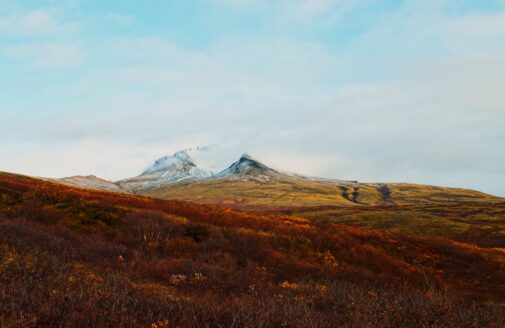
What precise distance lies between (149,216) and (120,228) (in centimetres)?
236

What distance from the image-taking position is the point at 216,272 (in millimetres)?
12562

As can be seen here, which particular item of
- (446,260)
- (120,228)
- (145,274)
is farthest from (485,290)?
(120,228)

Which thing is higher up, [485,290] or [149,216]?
[149,216]

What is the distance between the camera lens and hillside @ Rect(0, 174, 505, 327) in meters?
6.35

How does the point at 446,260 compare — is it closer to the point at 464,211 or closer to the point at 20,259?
the point at 20,259

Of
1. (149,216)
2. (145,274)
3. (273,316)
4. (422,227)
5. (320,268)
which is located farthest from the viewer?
(422,227)

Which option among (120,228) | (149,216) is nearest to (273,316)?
(120,228)

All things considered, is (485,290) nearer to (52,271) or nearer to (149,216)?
(149,216)

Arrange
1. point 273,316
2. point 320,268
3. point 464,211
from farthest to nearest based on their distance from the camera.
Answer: point 464,211
point 320,268
point 273,316

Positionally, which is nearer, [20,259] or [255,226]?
[20,259]

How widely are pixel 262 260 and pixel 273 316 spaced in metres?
10.2

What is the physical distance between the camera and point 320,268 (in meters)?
16.4

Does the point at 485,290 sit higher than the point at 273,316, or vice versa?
the point at 273,316

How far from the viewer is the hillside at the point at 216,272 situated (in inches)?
250
